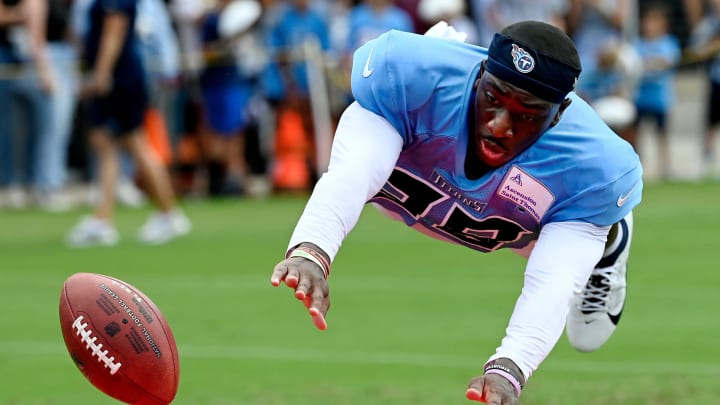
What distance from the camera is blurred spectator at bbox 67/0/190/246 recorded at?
12164 mm

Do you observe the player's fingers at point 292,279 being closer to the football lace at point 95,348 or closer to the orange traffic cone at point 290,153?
the football lace at point 95,348

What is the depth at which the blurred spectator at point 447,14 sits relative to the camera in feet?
56.7

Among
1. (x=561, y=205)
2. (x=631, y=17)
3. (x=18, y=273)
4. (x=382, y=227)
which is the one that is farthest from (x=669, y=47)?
(x=561, y=205)

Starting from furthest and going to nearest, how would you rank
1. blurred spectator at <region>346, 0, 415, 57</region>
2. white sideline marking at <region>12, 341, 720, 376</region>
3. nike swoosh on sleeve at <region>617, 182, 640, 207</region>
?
1. blurred spectator at <region>346, 0, 415, 57</region>
2. white sideline marking at <region>12, 341, 720, 376</region>
3. nike swoosh on sleeve at <region>617, 182, 640, 207</region>

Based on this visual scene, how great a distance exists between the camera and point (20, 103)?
16.0m

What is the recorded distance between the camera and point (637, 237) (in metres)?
12.6

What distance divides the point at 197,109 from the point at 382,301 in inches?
360

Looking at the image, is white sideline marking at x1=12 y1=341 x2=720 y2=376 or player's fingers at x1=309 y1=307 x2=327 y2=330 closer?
player's fingers at x1=309 y1=307 x2=327 y2=330

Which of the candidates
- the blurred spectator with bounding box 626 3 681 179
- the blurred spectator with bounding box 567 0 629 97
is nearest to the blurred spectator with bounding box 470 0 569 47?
the blurred spectator with bounding box 567 0 629 97

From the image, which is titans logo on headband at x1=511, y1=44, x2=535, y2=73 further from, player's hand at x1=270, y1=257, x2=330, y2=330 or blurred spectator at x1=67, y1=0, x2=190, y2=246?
blurred spectator at x1=67, y1=0, x2=190, y2=246

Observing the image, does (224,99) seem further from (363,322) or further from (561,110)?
(561,110)

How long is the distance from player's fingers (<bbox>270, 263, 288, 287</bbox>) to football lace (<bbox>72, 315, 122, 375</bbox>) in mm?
973

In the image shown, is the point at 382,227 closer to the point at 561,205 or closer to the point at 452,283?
the point at 452,283

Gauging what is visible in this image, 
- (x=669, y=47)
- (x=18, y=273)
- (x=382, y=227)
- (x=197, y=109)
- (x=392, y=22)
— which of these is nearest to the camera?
(x=18, y=273)
